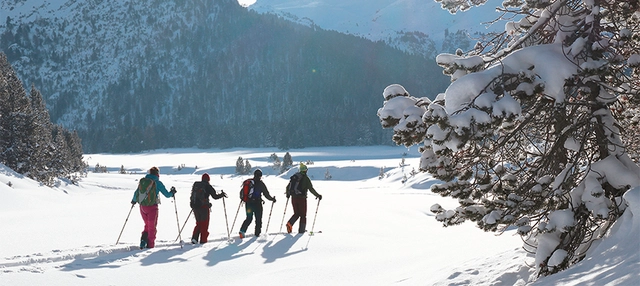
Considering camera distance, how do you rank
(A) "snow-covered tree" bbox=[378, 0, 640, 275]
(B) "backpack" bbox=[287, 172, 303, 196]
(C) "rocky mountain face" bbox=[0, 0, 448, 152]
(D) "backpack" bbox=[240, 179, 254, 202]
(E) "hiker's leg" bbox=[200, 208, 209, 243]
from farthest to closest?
(C) "rocky mountain face" bbox=[0, 0, 448, 152], (B) "backpack" bbox=[287, 172, 303, 196], (D) "backpack" bbox=[240, 179, 254, 202], (E) "hiker's leg" bbox=[200, 208, 209, 243], (A) "snow-covered tree" bbox=[378, 0, 640, 275]

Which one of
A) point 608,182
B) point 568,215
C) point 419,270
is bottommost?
point 419,270

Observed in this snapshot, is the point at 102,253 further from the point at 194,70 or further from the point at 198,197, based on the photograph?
the point at 194,70

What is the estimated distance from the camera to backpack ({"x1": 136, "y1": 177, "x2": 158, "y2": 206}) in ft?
27.4

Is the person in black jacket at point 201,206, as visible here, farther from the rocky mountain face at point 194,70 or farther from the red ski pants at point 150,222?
the rocky mountain face at point 194,70

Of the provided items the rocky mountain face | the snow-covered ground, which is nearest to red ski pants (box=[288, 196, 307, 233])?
the snow-covered ground

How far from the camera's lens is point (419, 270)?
7.12 meters

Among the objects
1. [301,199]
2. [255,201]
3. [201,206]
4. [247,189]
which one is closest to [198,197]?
[201,206]

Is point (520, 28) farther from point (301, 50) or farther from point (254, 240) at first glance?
point (301, 50)

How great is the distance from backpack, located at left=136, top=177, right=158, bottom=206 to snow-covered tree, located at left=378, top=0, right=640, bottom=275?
520 centimetres

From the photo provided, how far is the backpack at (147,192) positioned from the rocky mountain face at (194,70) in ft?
353

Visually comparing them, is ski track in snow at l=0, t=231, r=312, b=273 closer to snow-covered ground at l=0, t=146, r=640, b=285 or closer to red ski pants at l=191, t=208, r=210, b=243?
snow-covered ground at l=0, t=146, r=640, b=285

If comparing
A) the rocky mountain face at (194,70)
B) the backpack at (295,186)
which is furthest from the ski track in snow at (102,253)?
the rocky mountain face at (194,70)

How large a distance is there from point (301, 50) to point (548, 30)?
138588 mm

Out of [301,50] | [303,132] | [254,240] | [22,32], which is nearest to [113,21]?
[22,32]
